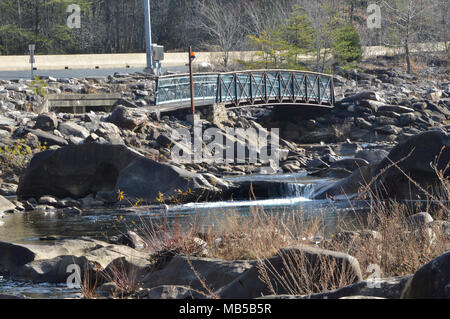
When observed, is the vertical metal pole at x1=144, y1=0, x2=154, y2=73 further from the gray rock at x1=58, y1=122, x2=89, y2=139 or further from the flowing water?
the flowing water

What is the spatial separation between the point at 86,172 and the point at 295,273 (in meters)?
12.5

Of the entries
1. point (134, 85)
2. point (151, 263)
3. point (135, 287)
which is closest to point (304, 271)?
point (135, 287)

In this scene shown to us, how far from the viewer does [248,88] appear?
32500 millimetres

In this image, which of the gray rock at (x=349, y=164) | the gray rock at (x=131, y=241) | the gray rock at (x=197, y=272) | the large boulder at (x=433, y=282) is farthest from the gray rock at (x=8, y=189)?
the large boulder at (x=433, y=282)

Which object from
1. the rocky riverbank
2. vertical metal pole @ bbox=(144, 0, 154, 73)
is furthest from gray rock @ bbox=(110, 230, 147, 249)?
vertical metal pole @ bbox=(144, 0, 154, 73)

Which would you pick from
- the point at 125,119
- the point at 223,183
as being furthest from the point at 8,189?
the point at 125,119

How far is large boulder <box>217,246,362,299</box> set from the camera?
632 centimetres

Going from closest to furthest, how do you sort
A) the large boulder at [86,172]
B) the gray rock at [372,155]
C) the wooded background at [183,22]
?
the large boulder at [86,172] → the gray rock at [372,155] → the wooded background at [183,22]

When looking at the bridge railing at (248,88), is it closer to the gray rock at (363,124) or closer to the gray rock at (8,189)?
the gray rock at (363,124)

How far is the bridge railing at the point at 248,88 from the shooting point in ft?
96.5

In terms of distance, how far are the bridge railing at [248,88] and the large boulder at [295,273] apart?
21975 mm

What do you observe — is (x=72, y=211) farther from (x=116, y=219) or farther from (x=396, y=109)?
(x=396, y=109)

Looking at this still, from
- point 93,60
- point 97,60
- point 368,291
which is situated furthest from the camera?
point 97,60

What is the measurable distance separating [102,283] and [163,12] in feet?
205
